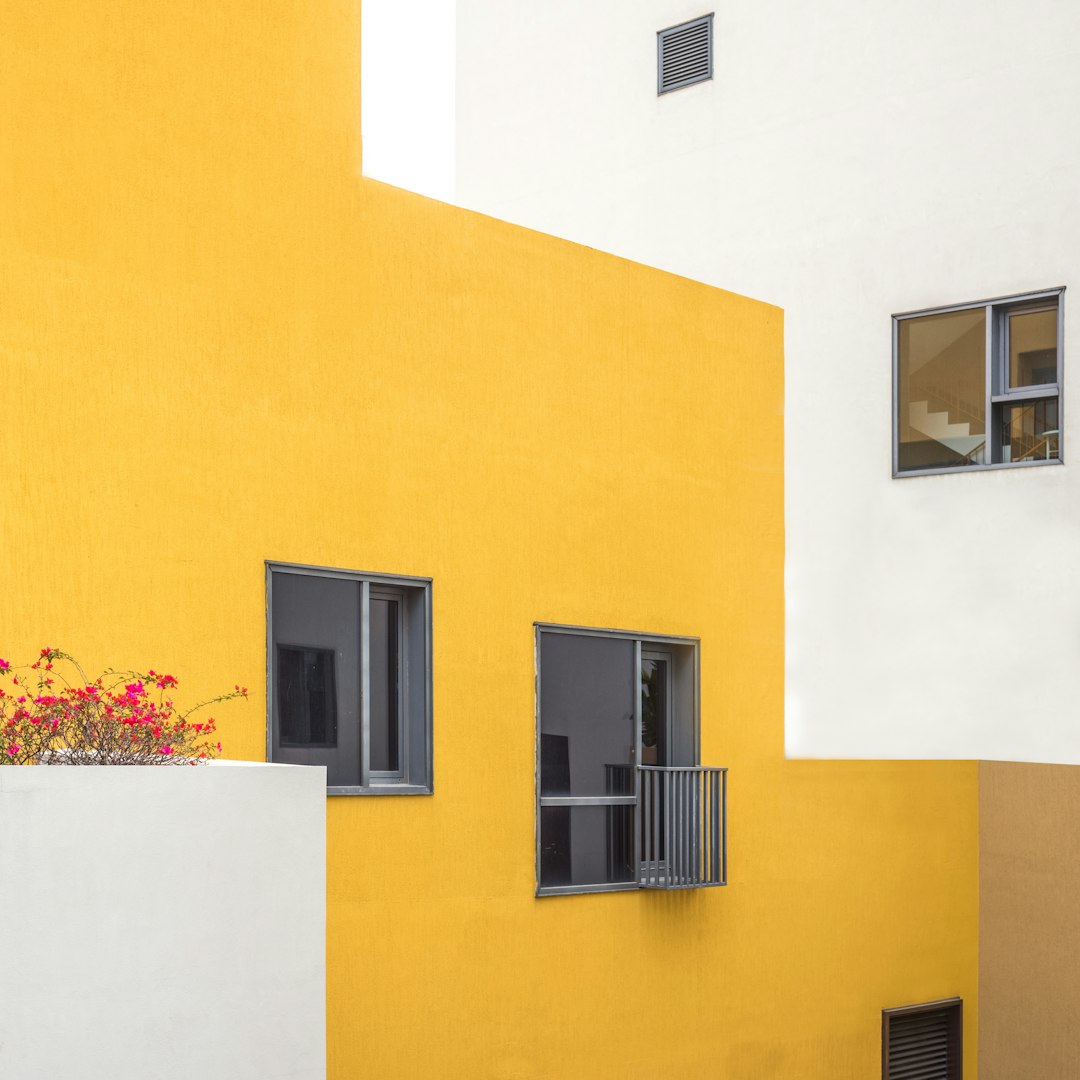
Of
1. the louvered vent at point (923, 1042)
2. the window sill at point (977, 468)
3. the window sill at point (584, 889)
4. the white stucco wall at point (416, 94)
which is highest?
the white stucco wall at point (416, 94)

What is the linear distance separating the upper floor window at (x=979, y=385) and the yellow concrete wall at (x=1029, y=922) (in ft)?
12.8

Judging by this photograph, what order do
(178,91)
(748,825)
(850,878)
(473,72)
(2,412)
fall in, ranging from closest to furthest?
(2,412), (178,91), (748,825), (850,878), (473,72)

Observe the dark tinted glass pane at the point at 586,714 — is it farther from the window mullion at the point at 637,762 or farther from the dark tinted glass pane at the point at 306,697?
the dark tinted glass pane at the point at 306,697

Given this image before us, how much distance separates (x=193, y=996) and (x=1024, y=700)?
597cm

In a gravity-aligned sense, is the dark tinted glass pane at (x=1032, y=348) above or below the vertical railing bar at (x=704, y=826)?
above

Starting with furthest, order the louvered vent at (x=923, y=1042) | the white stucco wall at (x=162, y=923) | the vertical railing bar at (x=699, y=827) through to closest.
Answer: the louvered vent at (x=923, y=1042) → the vertical railing bar at (x=699, y=827) → the white stucco wall at (x=162, y=923)

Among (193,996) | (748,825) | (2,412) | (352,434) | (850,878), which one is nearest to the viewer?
(193,996)

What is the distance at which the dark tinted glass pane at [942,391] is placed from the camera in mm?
9625

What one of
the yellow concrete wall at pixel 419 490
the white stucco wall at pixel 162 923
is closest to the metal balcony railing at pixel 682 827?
the yellow concrete wall at pixel 419 490

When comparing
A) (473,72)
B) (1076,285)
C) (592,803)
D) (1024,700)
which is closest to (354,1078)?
(592,803)

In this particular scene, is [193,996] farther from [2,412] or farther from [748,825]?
[748,825]

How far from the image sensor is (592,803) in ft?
30.8

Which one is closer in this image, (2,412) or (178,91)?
(2,412)

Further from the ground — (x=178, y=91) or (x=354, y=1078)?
(x=178, y=91)
